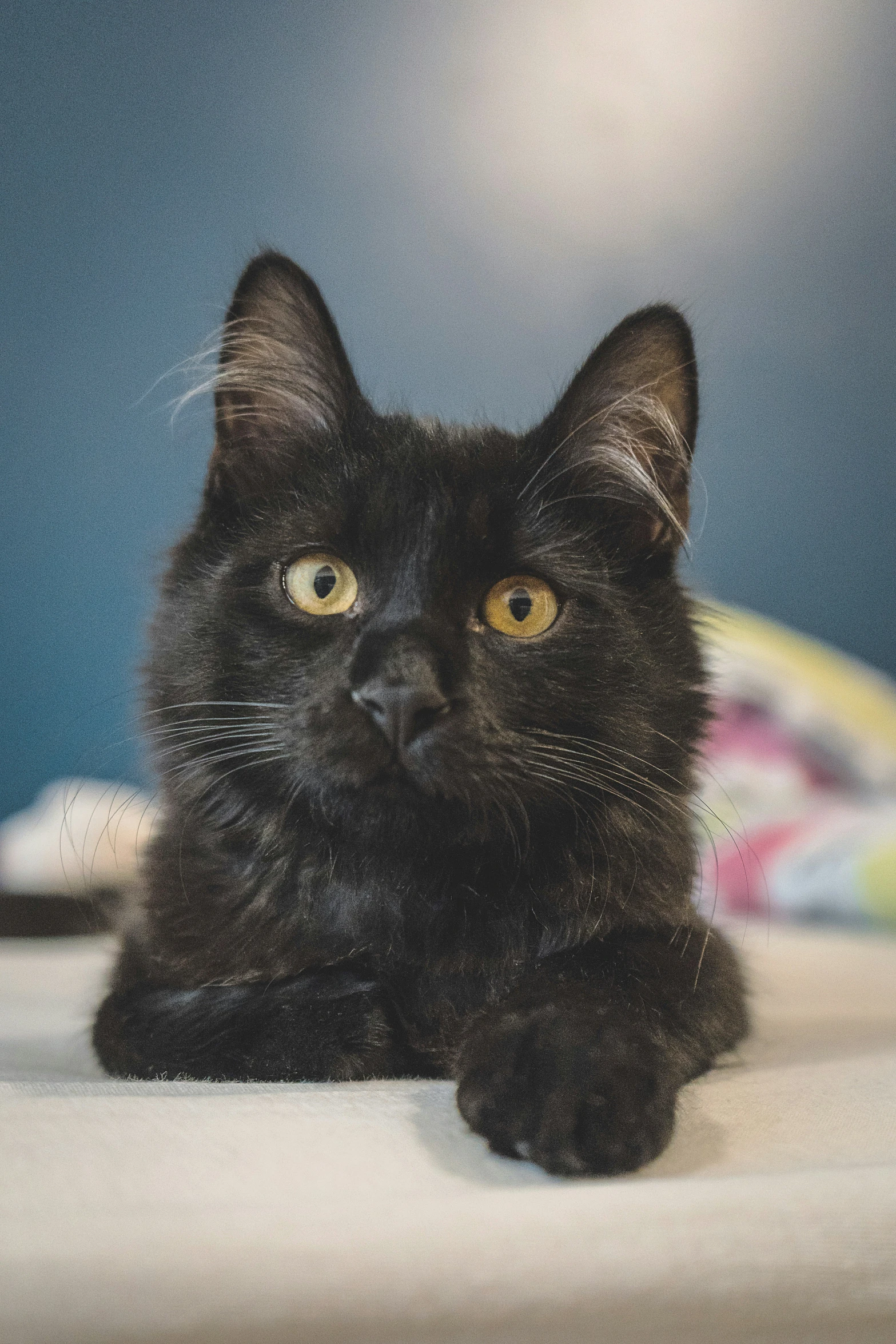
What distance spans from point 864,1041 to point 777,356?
2.58 meters

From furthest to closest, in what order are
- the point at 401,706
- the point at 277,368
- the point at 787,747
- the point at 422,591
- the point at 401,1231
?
the point at 787,747 → the point at 277,368 → the point at 422,591 → the point at 401,706 → the point at 401,1231

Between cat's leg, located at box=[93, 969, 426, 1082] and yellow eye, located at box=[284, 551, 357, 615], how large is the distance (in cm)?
34

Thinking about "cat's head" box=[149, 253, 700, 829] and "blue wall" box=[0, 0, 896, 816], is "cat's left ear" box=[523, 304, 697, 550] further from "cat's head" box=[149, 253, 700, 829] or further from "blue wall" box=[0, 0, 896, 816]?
"blue wall" box=[0, 0, 896, 816]

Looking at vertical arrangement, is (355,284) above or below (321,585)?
above

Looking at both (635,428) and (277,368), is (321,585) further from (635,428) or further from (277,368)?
(635,428)

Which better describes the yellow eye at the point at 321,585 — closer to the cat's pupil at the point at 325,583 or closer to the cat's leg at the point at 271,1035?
the cat's pupil at the point at 325,583

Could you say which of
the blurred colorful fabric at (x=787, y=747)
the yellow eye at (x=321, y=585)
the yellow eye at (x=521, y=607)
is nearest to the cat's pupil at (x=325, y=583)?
the yellow eye at (x=321, y=585)

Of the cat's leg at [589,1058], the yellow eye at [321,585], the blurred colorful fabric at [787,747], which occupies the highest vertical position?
the yellow eye at [321,585]

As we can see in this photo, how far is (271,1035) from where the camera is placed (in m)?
0.91

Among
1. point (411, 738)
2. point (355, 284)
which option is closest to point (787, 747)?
point (355, 284)

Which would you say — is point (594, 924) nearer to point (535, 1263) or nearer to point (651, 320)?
point (535, 1263)

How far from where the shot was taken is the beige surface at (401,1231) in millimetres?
495

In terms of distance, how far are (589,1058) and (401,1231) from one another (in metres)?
0.21

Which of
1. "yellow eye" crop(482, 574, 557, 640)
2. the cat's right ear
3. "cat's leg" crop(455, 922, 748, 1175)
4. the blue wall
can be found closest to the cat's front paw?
"cat's leg" crop(455, 922, 748, 1175)
